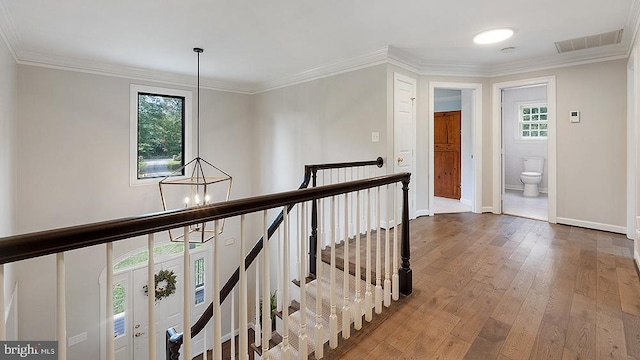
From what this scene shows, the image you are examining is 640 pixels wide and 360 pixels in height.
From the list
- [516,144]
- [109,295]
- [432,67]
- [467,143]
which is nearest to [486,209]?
[467,143]

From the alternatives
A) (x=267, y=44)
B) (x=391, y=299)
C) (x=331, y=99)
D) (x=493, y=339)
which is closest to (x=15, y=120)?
(x=267, y=44)

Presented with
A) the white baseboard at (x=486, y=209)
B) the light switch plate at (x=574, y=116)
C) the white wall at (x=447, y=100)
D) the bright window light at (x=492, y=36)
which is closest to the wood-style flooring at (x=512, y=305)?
the white baseboard at (x=486, y=209)

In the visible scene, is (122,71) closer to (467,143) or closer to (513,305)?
(513,305)

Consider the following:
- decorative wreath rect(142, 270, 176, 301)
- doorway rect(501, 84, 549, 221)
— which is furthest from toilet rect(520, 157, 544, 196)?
decorative wreath rect(142, 270, 176, 301)

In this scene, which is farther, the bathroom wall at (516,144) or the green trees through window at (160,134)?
the bathroom wall at (516,144)

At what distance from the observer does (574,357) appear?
166 centimetres

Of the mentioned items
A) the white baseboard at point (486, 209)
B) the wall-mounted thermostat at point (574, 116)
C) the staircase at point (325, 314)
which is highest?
the wall-mounted thermostat at point (574, 116)

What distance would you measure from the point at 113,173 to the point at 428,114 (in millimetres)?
4842

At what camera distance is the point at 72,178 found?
13.9 ft

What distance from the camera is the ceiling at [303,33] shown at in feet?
9.09

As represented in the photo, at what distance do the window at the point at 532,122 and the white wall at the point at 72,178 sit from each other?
26.2ft

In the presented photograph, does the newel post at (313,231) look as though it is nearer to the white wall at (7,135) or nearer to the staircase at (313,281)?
the staircase at (313,281)

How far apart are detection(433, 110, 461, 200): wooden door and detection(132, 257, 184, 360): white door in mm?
5490

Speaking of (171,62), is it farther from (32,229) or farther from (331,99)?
(32,229)
